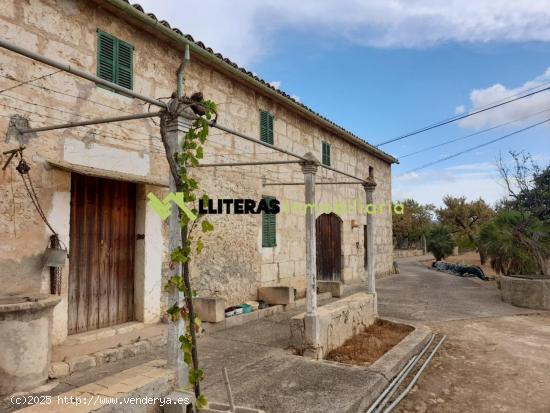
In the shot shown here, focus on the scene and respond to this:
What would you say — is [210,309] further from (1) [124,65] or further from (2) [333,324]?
(1) [124,65]

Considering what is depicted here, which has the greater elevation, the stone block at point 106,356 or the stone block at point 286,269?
the stone block at point 286,269

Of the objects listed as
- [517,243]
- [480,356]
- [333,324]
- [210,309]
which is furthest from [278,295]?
[517,243]

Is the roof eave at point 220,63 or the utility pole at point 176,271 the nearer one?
the utility pole at point 176,271

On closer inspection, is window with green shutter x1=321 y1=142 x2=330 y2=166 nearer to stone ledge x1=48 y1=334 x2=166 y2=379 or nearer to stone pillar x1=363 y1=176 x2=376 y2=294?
stone pillar x1=363 y1=176 x2=376 y2=294

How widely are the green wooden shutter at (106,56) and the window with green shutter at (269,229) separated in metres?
4.25

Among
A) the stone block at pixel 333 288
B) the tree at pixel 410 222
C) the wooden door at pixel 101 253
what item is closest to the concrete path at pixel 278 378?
the wooden door at pixel 101 253

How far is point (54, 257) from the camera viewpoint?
468cm

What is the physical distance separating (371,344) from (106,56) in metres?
5.52

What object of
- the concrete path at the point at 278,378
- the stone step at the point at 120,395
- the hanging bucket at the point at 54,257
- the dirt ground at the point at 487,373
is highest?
the hanging bucket at the point at 54,257

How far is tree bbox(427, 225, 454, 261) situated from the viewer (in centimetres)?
2677

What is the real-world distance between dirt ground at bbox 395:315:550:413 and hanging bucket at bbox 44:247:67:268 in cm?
403

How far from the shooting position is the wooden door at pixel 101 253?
17.7 feet

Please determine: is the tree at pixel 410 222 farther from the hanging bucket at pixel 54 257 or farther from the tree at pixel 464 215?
the hanging bucket at pixel 54 257

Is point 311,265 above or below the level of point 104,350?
above
